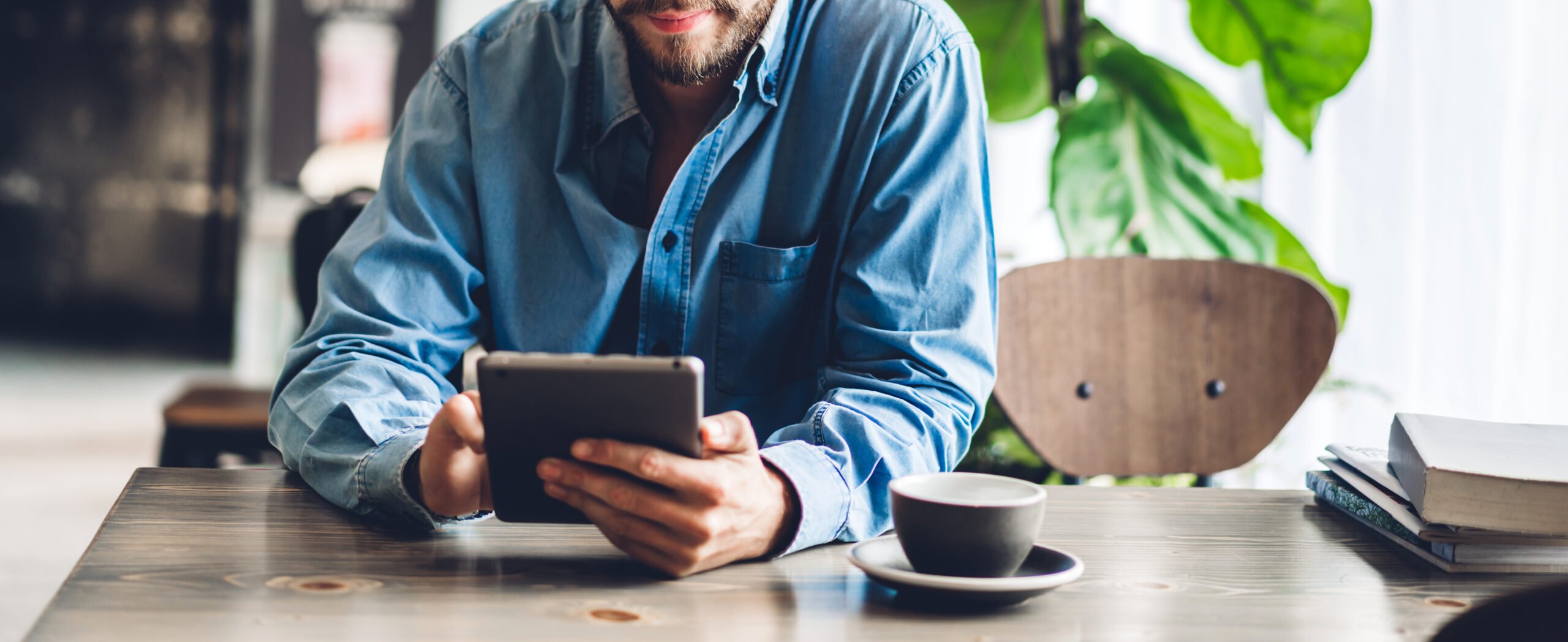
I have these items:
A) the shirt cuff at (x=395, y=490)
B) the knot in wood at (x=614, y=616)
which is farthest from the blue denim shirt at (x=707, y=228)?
the knot in wood at (x=614, y=616)

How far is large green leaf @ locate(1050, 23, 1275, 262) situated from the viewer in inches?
67.2

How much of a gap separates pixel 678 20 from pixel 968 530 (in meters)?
0.59

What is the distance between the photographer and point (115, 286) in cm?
589

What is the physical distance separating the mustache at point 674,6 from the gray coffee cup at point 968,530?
1.78 ft

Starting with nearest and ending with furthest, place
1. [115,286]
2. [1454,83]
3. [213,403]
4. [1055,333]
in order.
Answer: [1055,333] < [1454,83] < [213,403] < [115,286]

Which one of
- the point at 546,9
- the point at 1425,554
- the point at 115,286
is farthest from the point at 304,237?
the point at 115,286

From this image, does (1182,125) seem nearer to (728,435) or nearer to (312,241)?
(728,435)

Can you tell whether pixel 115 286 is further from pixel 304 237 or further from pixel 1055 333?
pixel 1055 333

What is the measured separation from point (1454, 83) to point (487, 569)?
1.92m

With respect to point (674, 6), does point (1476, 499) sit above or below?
below

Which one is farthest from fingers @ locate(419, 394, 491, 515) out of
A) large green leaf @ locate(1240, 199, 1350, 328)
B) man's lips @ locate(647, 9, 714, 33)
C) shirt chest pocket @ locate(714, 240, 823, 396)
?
large green leaf @ locate(1240, 199, 1350, 328)

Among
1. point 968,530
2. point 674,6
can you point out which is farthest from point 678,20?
point 968,530

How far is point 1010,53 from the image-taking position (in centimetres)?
198

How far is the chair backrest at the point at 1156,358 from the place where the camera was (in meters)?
1.22
